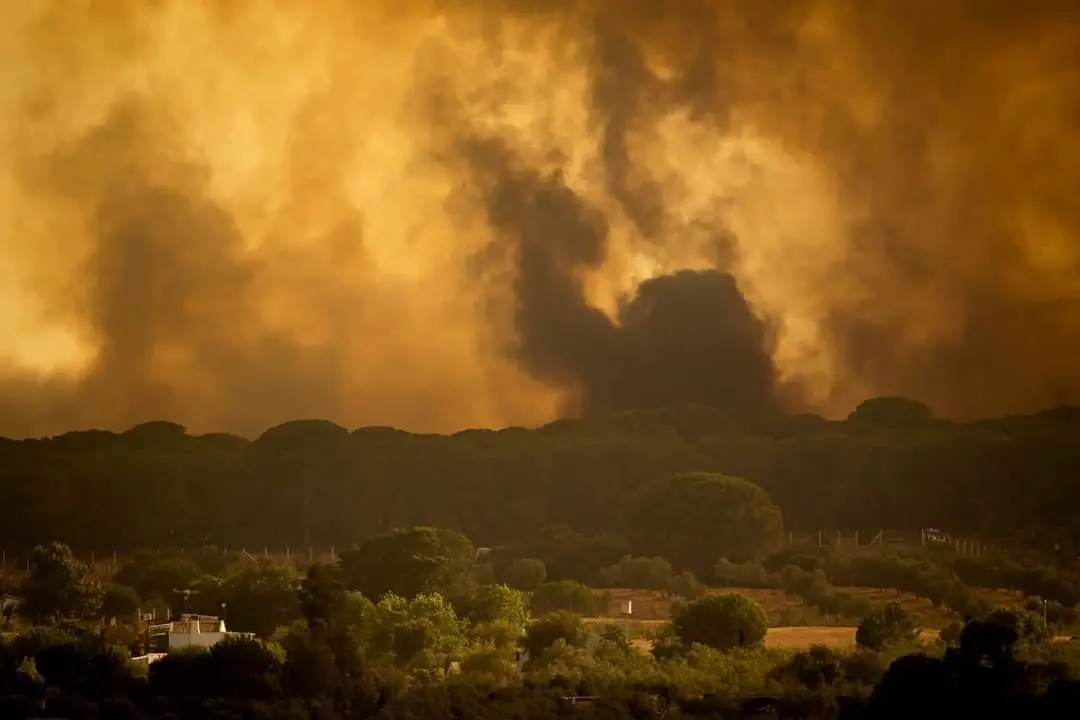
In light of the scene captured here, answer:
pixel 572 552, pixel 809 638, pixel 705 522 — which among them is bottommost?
pixel 809 638

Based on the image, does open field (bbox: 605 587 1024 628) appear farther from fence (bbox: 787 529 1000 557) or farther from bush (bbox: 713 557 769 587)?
fence (bbox: 787 529 1000 557)

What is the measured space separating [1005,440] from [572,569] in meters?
14.5

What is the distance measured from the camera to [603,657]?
2928 centimetres

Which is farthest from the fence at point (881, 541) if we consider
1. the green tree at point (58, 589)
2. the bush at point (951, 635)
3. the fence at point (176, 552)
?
the green tree at point (58, 589)

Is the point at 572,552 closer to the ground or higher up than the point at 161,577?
higher up

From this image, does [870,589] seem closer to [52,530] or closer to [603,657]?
[603,657]

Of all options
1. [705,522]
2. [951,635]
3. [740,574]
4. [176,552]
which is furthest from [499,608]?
[176,552]

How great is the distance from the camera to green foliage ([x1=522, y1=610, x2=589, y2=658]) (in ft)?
101

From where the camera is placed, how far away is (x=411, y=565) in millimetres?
37719

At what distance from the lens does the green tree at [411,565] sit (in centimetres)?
3691

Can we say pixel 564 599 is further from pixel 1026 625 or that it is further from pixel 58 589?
pixel 58 589

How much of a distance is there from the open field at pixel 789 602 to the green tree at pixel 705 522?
10.1 feet

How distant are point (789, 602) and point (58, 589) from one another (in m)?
14.1

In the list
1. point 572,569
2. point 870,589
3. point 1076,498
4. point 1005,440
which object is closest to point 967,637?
point 870,589
